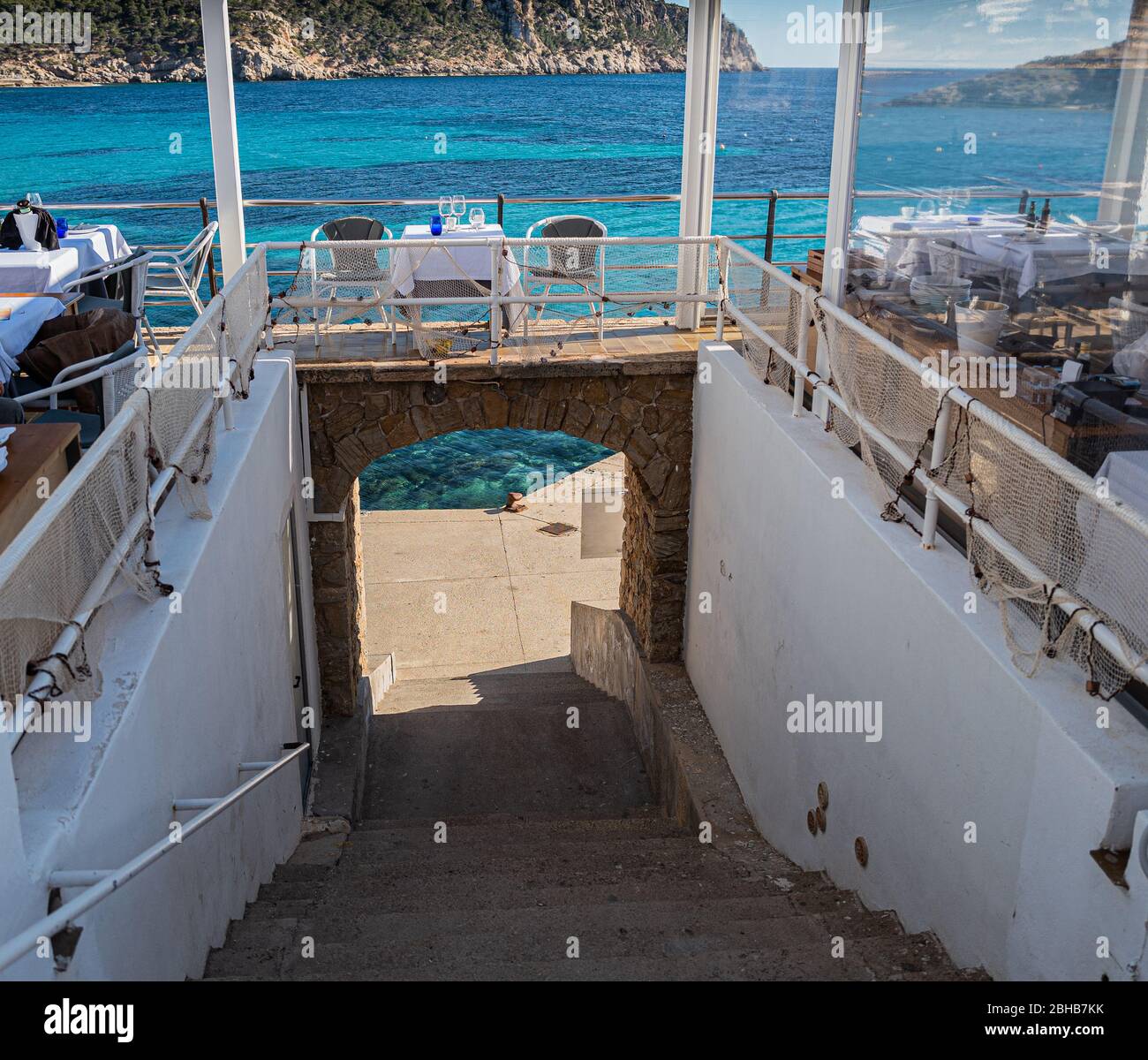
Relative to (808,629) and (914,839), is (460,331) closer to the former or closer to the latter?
(808,629)

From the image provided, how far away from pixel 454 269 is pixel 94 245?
263 cm

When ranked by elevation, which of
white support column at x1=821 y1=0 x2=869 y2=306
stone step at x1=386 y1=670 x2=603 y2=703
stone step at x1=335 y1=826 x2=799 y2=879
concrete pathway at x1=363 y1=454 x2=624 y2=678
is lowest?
concrete pathway at x1=363 y1=454 x2=624 y2=678

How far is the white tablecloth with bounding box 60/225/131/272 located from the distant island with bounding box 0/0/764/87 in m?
53.8

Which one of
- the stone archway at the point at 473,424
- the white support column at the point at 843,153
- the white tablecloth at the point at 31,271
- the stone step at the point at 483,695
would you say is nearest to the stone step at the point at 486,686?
the stone step at the point at 483,695

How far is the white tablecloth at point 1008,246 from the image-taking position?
5.96 m

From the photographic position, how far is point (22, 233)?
24.9 ft

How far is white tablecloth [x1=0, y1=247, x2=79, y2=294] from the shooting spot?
22.8ft

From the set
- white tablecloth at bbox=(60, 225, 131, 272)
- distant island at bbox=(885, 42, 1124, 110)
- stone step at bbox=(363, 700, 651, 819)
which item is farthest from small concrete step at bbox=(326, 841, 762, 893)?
white tablecloth at bbox=(60, 225, 131, 272)

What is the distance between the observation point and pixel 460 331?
26.6 feet

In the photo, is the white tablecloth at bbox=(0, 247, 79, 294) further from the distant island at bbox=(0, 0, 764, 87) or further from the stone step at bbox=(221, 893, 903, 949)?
the distant island at bbox=(0, 0, 764, 87)

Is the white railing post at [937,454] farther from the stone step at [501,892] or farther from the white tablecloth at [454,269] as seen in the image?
the white tablecloth at [454,269]

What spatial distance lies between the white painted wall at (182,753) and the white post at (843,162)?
296 centimetres

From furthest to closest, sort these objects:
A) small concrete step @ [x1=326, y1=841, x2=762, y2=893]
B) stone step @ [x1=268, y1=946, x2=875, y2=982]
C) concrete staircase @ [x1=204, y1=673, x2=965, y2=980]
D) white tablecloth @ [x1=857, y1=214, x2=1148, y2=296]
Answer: white tablecloth @ [x1=857, y1=214, x2=1148, y2=296] → small concrete step @ [x1=326, y1=841, x2=762, y2=893] → concrete staircase @ [x1=204, y1=673, x2=965, y2=980] → stone step @ [x1=268, y1=946, x2=875, y2=982]
